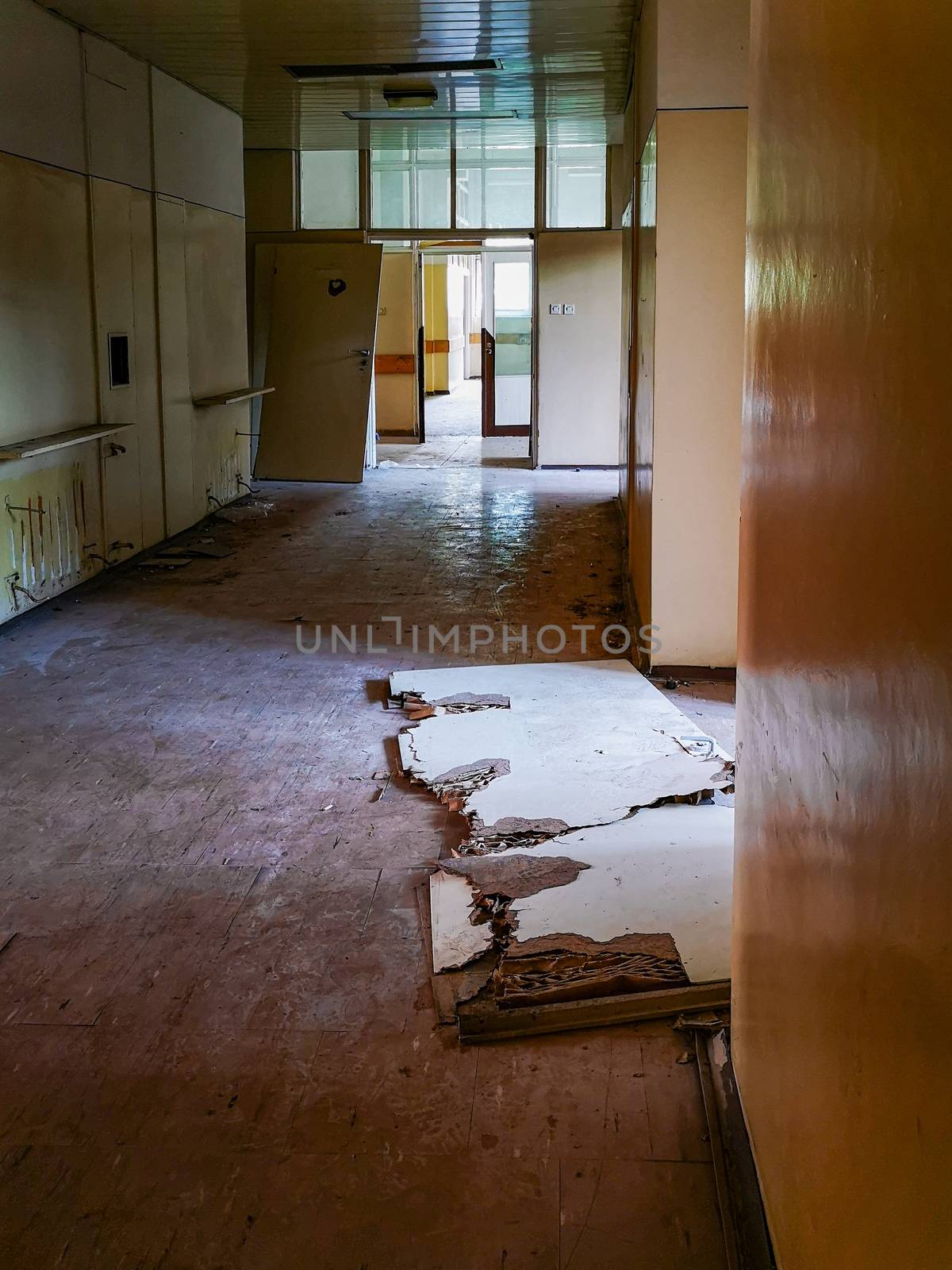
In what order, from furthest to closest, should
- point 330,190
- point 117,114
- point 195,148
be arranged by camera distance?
point 330,190
point 195,148
point 117,114

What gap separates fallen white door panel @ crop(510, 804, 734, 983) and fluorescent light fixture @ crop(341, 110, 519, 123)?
799 centimetres

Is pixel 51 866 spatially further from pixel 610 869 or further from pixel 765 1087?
pixel 765 1087

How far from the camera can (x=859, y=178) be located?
1.14m

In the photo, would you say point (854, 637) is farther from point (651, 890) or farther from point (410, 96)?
point (410, 96)

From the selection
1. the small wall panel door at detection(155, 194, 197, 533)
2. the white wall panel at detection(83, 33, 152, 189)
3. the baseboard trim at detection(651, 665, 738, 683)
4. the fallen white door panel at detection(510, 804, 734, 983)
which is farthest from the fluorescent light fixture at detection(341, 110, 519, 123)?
the fallen white door panel at detection(510, 804, 734, 983)

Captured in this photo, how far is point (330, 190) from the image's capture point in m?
11.7

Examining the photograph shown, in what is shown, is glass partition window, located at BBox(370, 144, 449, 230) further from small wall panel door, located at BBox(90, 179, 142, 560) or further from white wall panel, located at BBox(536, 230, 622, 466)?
small wall panel door, located at BBox(90, 179, 142, 560)

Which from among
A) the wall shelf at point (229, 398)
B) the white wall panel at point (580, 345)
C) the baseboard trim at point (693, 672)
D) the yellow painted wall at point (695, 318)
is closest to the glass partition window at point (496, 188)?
the white wall panel at point (580, 345)

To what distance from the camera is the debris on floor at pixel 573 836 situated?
9.20 ft

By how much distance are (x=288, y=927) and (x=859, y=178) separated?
243 cm

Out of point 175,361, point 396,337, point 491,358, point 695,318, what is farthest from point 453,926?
point 396,337

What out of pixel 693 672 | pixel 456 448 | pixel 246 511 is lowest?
pixel 693 672

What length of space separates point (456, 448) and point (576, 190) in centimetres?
336

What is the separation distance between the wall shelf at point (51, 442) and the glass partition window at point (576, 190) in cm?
593
